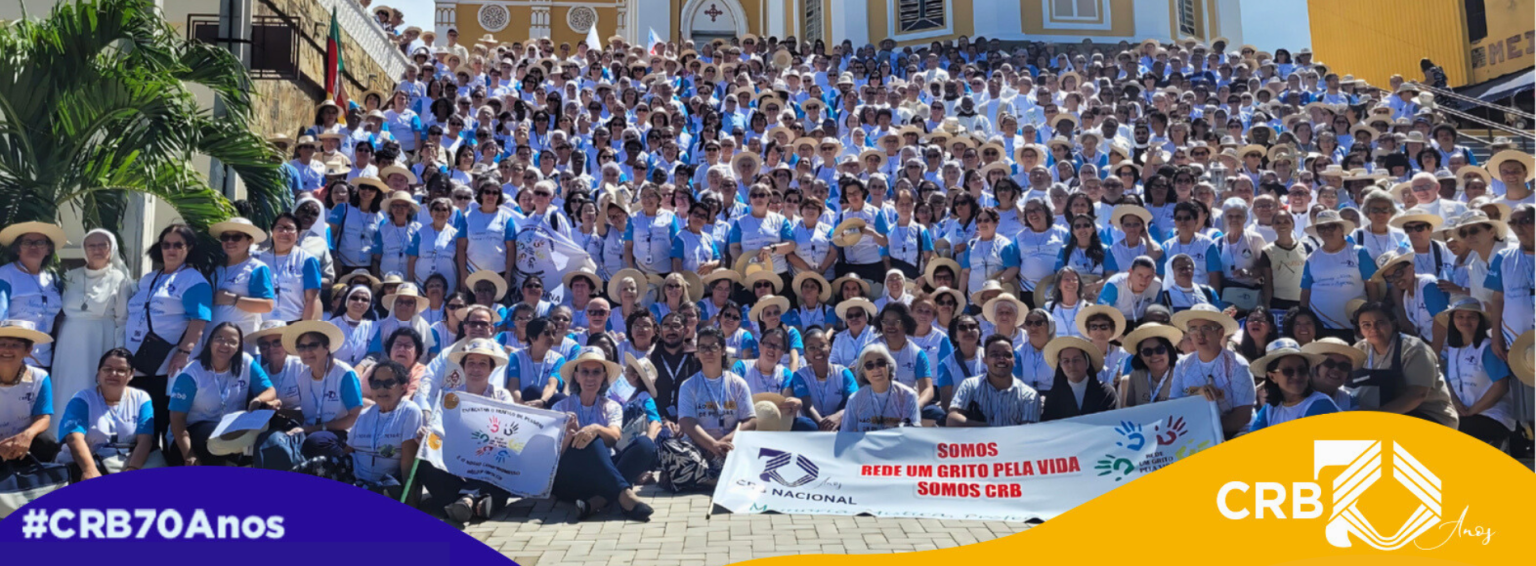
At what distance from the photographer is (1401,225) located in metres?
8.96

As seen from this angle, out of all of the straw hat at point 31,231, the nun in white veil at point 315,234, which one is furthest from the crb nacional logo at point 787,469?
the straw hat at point 31,231

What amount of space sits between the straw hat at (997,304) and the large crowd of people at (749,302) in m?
0.02

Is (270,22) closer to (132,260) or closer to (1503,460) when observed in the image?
(132,260)

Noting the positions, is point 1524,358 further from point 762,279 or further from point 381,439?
point 381,439

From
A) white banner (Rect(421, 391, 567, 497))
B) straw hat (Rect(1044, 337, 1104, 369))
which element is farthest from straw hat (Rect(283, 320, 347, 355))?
straw hat (Rect(1044, 337, 1104, 369))

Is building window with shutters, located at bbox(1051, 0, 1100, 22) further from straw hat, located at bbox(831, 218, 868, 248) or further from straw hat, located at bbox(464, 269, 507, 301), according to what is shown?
straw hat, located at bbox(464, 269, 507, 301)

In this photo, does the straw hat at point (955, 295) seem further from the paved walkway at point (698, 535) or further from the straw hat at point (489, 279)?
the straw hat at point (489, 279)

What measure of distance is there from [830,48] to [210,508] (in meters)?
27.1

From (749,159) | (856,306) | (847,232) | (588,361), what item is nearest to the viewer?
(588,361)

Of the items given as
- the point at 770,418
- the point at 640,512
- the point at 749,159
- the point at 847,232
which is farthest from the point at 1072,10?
the point at 640,512

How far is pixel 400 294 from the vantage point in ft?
28.4

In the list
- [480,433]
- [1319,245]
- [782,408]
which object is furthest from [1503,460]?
[480,433]

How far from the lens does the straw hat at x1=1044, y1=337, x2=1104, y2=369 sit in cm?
750

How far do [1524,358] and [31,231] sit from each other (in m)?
9.82
